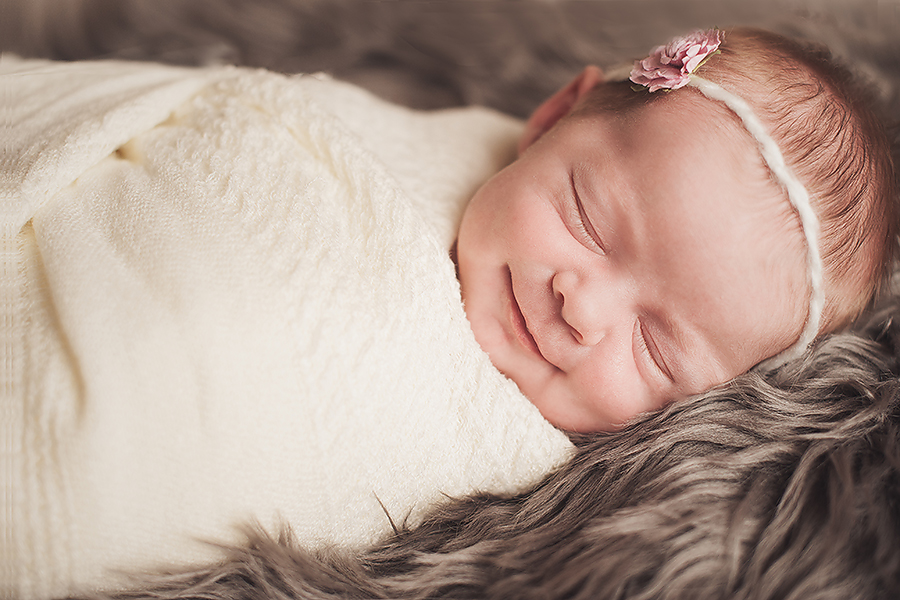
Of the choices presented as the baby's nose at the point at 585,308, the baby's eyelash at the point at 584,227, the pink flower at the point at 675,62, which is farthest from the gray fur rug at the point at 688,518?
the pink flower at the point at 675,62

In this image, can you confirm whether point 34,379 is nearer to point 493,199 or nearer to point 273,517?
point 273,517

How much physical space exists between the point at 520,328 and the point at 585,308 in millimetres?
118

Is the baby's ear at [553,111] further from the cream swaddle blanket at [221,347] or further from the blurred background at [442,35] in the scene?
the blurred background at [442,35]

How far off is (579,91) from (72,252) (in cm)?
88

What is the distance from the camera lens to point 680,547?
0.66 m

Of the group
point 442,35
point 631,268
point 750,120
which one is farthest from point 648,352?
point 442,35

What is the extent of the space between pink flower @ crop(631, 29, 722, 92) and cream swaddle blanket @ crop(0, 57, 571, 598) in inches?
15.2

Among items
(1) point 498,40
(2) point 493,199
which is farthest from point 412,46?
(2) point 493,199

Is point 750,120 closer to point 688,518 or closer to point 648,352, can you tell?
point 648,352

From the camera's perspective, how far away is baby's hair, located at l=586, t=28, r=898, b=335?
2.66ft

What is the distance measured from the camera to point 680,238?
778 mm

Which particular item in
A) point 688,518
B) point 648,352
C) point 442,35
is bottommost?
point 688,518

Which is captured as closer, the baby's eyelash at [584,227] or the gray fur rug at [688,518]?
the gray fur rug at [688,518]

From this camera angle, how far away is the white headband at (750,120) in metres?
0.78
